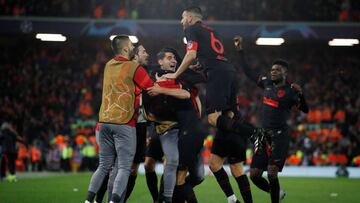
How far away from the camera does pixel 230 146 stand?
9945mm

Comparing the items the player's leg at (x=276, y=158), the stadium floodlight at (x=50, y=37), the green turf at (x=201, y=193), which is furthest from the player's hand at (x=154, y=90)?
the stadium floodlight at (x=50, y=37)

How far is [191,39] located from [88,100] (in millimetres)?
20950

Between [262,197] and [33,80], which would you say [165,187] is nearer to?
[262,197]

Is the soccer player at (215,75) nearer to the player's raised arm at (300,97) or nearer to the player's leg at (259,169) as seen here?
the player's leg at (259,169)

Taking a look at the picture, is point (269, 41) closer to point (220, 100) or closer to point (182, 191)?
point (220, 100)

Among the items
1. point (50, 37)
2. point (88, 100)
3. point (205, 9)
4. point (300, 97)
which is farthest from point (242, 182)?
point (50, 37)

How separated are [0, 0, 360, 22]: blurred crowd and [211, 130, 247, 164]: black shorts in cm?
2086

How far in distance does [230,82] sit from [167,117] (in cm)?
103

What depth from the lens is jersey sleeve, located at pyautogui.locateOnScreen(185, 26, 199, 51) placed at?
30.4ft

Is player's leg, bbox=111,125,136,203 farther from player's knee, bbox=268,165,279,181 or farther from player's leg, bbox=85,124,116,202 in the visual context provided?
player's knee, bbox=268,165,279,181

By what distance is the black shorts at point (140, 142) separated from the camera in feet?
32.9

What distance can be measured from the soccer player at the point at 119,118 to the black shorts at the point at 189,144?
62 centimetres

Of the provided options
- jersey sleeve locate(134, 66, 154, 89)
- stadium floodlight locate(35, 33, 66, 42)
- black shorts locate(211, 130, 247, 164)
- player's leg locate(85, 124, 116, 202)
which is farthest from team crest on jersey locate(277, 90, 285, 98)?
stadium floodlight locate(35, 33, 66, 42)

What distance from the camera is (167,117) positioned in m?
9.18
